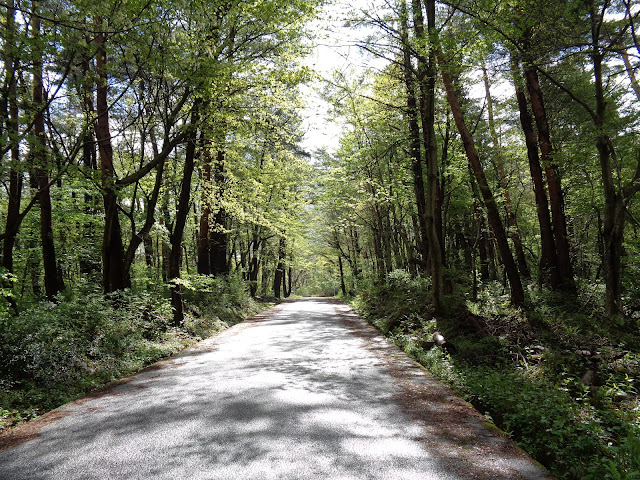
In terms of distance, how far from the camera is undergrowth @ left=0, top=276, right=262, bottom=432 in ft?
16.5

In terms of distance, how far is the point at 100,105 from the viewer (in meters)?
10.2

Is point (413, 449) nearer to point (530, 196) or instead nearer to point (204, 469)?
point (204, 469)

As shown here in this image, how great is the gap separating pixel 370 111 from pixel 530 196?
11360 mm

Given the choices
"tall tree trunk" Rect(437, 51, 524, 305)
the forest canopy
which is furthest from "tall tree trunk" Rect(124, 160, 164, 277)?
"tall tree trunk" Rect(437, 51, 524, 305)

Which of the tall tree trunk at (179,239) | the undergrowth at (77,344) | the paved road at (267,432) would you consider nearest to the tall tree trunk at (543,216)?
the paved road at (267,432)

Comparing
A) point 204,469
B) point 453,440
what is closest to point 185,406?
point 204,469

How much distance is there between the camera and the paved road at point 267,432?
2993 mm

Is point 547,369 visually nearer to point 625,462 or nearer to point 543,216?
point 625,462

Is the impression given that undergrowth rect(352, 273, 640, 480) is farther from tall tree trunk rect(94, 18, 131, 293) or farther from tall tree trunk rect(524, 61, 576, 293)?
tall tree trunk rect(94, 18, 131, 293)

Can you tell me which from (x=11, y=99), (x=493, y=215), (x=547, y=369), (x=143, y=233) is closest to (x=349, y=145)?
(x=493, y=215)

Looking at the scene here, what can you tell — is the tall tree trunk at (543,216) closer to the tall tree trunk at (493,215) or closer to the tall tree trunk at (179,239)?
the tall tree trunk at (493,215)

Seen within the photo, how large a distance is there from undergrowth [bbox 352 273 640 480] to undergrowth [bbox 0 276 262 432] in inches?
218

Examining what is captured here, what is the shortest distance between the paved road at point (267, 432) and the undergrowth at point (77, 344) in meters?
0.52

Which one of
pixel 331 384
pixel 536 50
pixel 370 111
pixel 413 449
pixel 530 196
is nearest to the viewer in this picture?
pixel 413 449
